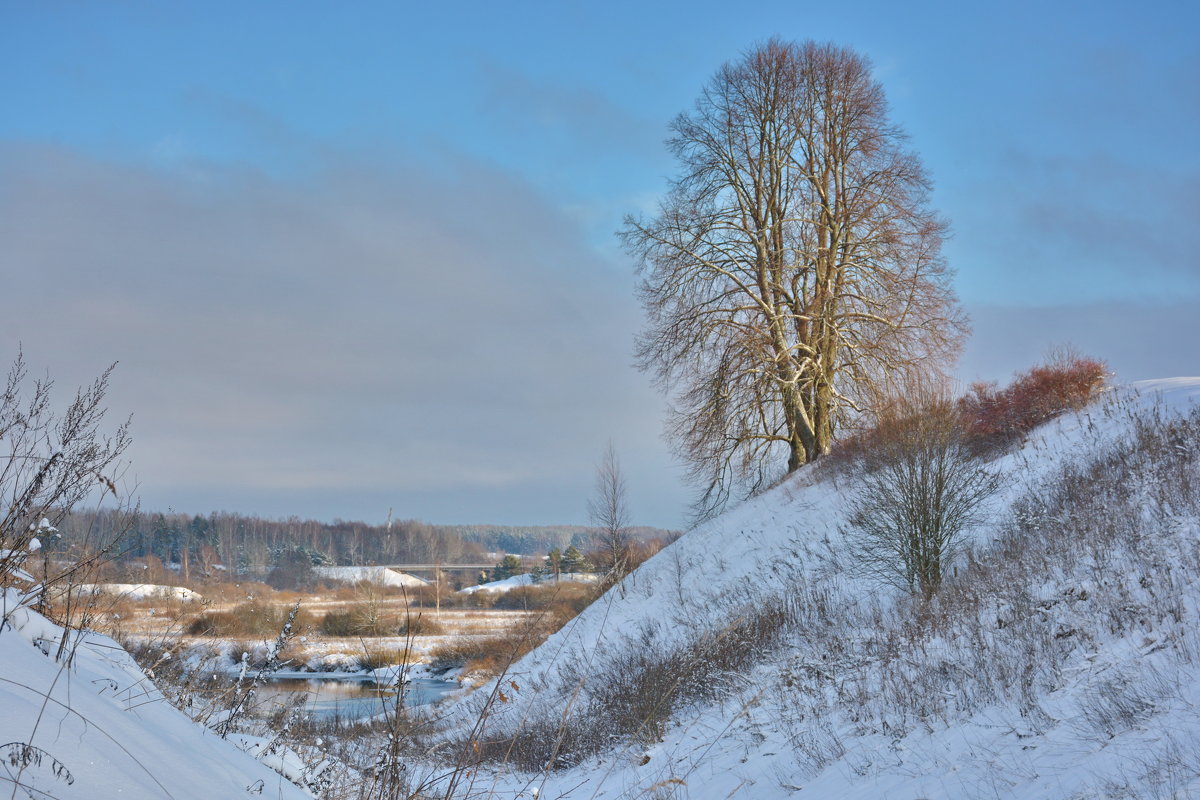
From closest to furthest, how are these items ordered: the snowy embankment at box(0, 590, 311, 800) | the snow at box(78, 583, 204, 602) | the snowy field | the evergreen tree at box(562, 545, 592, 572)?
the snowy embankment at box(0, 590, 311, 800) → the snowy field → the snow at box(78, 583, 204, 602) → the evergreen tree at box(562, 545, 592, 572)

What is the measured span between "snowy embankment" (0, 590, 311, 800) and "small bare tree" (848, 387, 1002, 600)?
9.51m

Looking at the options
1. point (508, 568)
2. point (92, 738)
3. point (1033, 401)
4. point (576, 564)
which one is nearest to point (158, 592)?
point (576, 564)

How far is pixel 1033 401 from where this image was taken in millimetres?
17234

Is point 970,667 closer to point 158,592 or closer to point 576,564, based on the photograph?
point 576,564

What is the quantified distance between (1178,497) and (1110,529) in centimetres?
87

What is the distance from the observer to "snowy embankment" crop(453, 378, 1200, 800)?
17.1ft

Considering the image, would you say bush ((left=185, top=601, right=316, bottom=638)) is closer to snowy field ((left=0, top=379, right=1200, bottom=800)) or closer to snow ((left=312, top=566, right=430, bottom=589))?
snowy field ((left=0, top=379, right=1200, bottom=800))

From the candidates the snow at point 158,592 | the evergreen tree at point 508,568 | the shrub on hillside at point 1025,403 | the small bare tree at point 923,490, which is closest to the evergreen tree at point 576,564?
the snow at point 158,592

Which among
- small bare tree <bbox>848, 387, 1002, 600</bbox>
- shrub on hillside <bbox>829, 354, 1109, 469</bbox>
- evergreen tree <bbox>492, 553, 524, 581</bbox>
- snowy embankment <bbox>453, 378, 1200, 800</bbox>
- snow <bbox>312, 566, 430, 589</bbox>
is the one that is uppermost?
shrub on hillside <bbox>829, 354, 1109, 469</bbox>

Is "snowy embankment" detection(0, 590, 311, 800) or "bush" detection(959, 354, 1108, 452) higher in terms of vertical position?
"bush" detection(959, 354, 1108, 452)

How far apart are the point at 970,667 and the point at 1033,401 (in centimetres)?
1206

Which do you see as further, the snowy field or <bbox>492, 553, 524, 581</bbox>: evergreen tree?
<bbox>492, 553, 524, 581</bbox>: evergreen tree

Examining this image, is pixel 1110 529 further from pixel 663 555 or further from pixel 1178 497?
pixel 663 555

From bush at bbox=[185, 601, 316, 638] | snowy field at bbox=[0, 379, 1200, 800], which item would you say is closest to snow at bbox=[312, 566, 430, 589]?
snowy field at bbox=[0, 379, 1200, 800]
